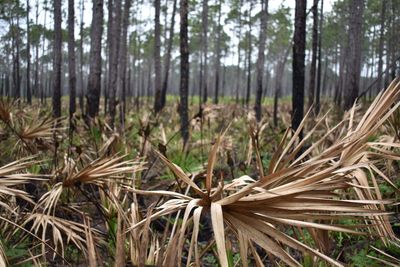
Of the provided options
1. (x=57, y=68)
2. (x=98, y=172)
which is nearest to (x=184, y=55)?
(x=57, y=68)

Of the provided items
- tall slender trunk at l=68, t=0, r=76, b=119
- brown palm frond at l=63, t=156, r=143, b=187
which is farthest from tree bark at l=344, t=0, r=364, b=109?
brown palm frond at l=63, t=156, r=143, b=187

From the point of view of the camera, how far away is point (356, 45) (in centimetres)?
1498

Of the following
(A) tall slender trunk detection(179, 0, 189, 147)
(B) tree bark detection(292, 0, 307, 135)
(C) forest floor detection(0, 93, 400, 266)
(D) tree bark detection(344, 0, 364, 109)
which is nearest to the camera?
(C) forest floor detection(0, 93, 400, 266)

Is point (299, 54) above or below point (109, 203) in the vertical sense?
above

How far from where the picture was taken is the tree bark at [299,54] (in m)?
6.45

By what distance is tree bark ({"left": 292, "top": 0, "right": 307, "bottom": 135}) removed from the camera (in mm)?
6449

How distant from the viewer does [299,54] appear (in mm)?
6543

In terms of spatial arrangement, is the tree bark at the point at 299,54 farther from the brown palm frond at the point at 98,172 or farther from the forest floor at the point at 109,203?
the brown palm frond at the point at 98,172

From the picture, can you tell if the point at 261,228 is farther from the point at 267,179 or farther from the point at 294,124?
the point at 294,124

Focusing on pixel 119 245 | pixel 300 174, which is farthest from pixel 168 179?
pixel 300 174

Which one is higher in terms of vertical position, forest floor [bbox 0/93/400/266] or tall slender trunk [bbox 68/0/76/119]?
tall slender trunk [bbox 68/0/76/119]

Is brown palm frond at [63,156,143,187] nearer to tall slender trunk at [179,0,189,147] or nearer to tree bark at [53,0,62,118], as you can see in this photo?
tall slender trunk at [179,0,189,147]

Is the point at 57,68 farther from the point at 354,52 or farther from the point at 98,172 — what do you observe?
the point at 98,172

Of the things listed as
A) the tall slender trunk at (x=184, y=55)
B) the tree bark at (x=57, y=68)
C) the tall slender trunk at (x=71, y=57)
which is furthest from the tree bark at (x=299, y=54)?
the tree bark at (x=57, y=68)
